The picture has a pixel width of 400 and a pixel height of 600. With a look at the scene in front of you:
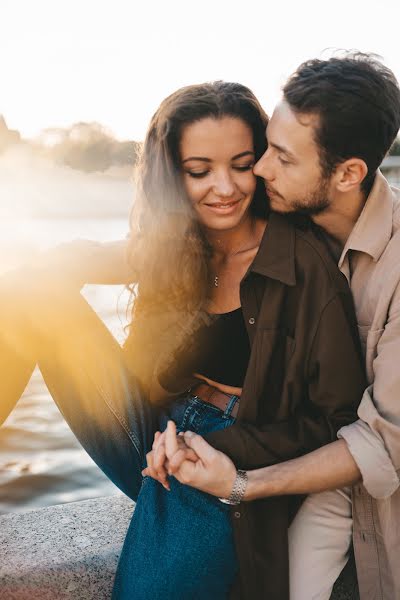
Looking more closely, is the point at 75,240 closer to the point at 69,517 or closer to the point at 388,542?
the point at 69,517

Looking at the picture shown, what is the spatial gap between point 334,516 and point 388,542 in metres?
0.19

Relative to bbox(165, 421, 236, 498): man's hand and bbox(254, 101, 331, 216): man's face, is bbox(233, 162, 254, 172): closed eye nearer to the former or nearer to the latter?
bbox(254, 101, 331, 216): man's face

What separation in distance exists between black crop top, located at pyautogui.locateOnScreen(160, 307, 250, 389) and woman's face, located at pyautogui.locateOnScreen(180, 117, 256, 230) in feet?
1.37

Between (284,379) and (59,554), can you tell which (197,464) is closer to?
(284,379)

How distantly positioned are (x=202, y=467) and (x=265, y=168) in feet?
3.84

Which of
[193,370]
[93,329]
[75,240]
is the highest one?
[75,240]

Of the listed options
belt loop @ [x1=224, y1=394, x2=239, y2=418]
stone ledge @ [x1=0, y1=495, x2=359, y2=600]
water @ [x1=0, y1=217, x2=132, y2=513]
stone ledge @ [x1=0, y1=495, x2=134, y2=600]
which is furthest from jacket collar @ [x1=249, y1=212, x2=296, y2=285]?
stone ledge @ [x1=0, y1=495, x2=134, y2=600]

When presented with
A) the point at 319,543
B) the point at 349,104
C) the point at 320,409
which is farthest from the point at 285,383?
the point at 349,104

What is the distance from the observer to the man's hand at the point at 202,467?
2.08 m

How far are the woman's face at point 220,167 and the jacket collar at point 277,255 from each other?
260 millimetres

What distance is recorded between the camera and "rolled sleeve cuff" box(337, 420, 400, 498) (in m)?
2.05

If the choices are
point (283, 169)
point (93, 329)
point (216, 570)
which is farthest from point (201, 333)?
point (216, 570)

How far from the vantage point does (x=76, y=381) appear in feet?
8.44

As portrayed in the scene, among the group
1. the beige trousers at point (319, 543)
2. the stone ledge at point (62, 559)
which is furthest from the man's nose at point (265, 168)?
the stone ledge at point (62, 559)
